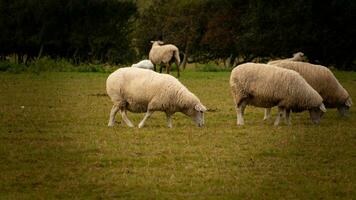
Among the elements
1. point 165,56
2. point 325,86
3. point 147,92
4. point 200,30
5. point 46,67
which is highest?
point 147,92

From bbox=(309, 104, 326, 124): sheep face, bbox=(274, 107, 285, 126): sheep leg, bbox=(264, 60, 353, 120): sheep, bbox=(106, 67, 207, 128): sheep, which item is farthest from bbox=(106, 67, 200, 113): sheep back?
bbox=(264, 60, 353, 120): sheep

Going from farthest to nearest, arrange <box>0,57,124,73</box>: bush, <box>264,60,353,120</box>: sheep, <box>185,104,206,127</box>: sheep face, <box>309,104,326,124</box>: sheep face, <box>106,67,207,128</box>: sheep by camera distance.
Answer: <box>0,57,124,73</box>: bush → <box>264,60,353,120</box>: sheep → <box>309,104,326,124</box>: sheep face → <box>185,104,206,127</box>: sheep face → <box>106,67,207,128</box>: sheep

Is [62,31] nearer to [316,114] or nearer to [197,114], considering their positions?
[316,114]

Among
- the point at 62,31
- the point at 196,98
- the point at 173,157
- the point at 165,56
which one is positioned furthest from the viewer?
the point at 62,31

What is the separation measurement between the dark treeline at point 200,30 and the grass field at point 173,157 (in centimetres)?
2512

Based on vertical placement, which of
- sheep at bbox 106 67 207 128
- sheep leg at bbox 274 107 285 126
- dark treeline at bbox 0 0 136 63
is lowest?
dark treeline at bbox 0 0 136 63

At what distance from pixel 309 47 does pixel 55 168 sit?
114 feet

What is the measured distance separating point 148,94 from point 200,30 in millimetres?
44221

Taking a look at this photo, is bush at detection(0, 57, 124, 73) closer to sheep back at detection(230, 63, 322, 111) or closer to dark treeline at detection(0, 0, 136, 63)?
dark treeline at detection(0, 0, 136, 63)

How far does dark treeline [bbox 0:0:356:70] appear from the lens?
44688 millimetres

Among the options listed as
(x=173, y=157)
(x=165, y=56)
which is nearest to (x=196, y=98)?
(x=173, y=157)

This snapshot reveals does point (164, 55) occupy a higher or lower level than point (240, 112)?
lower

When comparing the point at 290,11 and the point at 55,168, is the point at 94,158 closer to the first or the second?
the point at 55,168

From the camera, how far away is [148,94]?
16.0 m
